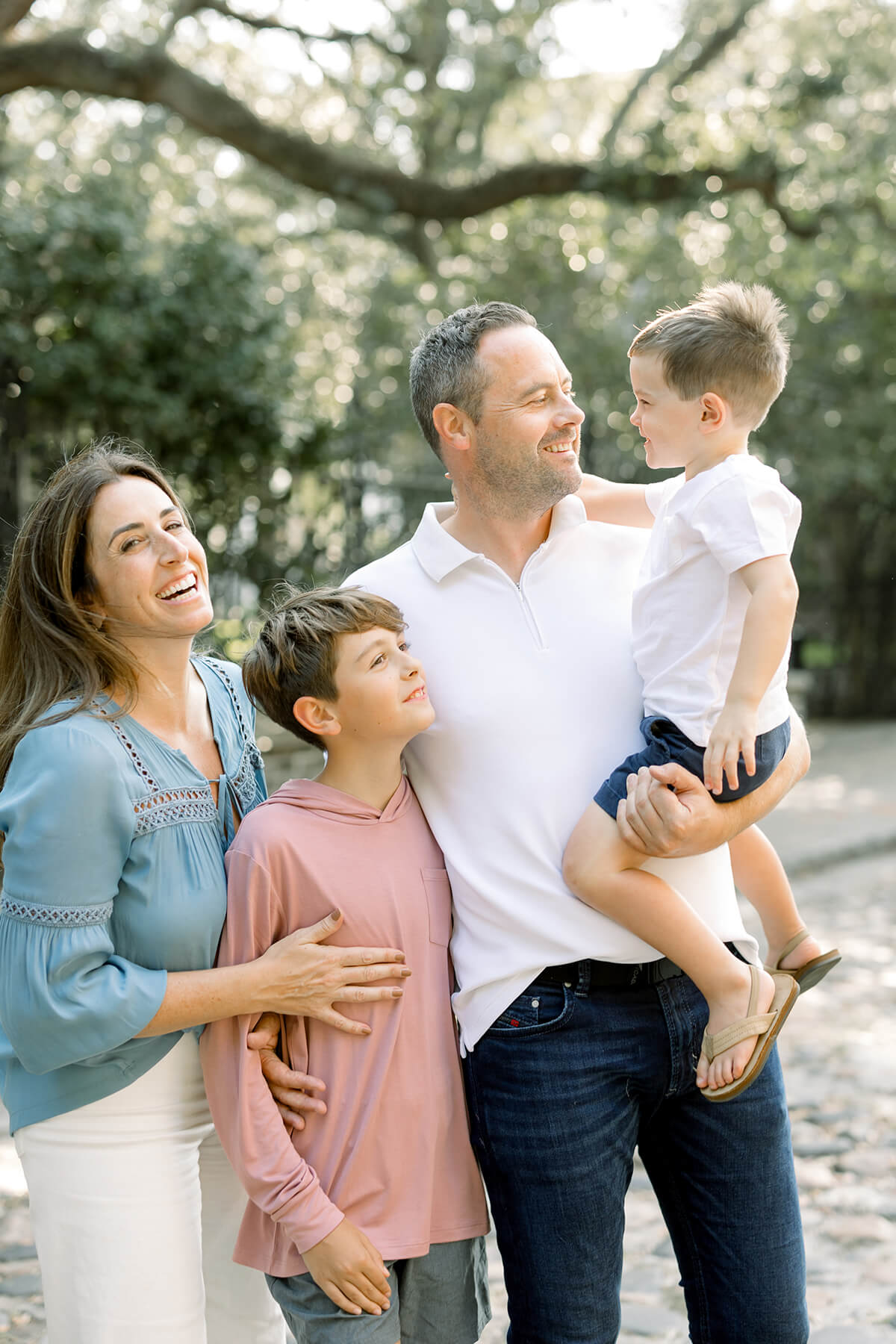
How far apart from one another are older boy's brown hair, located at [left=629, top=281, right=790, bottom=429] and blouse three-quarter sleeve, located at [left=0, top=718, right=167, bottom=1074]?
50.6 inches

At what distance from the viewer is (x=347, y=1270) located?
6.59 feet

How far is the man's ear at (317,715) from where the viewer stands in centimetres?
223

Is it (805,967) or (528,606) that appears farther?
(805,967)

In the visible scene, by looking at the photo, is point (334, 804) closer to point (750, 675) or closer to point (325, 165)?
point (750, 675)

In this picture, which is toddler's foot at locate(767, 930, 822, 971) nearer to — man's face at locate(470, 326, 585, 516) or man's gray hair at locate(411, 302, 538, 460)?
man's face at locate(470, 326, 585, 516)

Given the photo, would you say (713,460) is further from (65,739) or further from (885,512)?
(885,512)

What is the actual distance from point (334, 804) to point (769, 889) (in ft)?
3.17

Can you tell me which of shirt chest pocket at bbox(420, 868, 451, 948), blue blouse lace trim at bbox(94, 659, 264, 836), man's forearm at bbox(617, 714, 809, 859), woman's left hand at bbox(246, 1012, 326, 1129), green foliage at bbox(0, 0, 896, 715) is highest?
green foliage at bbox(0, 0, 896, 715)

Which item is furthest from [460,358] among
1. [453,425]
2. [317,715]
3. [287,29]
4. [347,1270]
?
[287,29]

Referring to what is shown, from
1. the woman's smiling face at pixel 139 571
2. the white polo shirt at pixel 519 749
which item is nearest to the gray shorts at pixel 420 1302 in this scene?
the white polo shirt at pixel 519 749

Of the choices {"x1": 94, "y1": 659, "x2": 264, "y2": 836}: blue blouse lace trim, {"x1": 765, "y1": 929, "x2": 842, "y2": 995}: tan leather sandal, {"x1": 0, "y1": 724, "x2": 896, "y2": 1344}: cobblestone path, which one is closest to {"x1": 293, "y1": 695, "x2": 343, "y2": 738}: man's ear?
{"x1": 94, "y1": 659, "x2": 264, "y2": 836}: blue blouse lace trim

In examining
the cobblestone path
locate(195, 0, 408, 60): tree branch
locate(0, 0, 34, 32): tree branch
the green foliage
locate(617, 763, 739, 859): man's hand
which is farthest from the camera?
locate(195, 0, 408, 60): tree branch

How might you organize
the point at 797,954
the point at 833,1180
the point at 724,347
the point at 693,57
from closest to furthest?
the point at 724,347 → the point at 797,954 → the point at 833,1180 → the point at 693,57

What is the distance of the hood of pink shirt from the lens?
87.4 inches
